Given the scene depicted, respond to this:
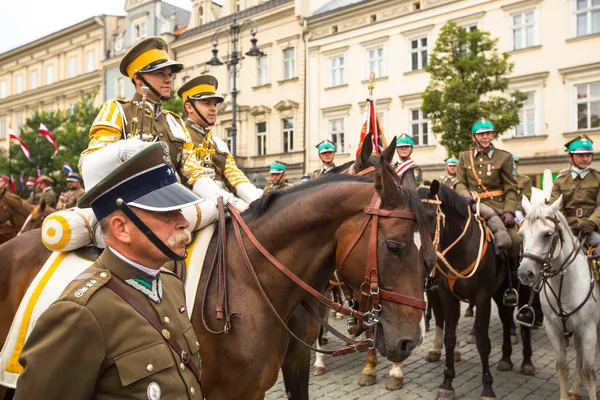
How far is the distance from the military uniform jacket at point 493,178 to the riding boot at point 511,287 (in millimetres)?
689

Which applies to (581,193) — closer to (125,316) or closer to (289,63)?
(125,316)

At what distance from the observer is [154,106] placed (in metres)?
3.54

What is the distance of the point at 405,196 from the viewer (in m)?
2.88

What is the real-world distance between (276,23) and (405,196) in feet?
99.8

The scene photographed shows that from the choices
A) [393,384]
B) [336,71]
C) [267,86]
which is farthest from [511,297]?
[267,86]

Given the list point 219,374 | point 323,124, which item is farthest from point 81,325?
point 323,124

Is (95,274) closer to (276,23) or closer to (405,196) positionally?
(405,196)

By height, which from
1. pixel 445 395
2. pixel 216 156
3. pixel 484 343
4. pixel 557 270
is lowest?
pixel 445 395

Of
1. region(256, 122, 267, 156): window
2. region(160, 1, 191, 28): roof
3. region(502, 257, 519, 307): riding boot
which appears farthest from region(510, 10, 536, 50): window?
region(160, 1, 191, 28): roof

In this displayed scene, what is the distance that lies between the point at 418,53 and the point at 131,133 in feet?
79.9

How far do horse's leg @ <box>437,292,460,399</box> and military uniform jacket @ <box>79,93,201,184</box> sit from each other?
3.75 m

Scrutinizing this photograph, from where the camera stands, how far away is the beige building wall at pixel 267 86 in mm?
30375

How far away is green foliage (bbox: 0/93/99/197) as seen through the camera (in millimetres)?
29297

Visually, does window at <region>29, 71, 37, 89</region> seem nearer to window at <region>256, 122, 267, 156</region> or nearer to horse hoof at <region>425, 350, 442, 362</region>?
window at <region>256, 122, 267, 156</region>
